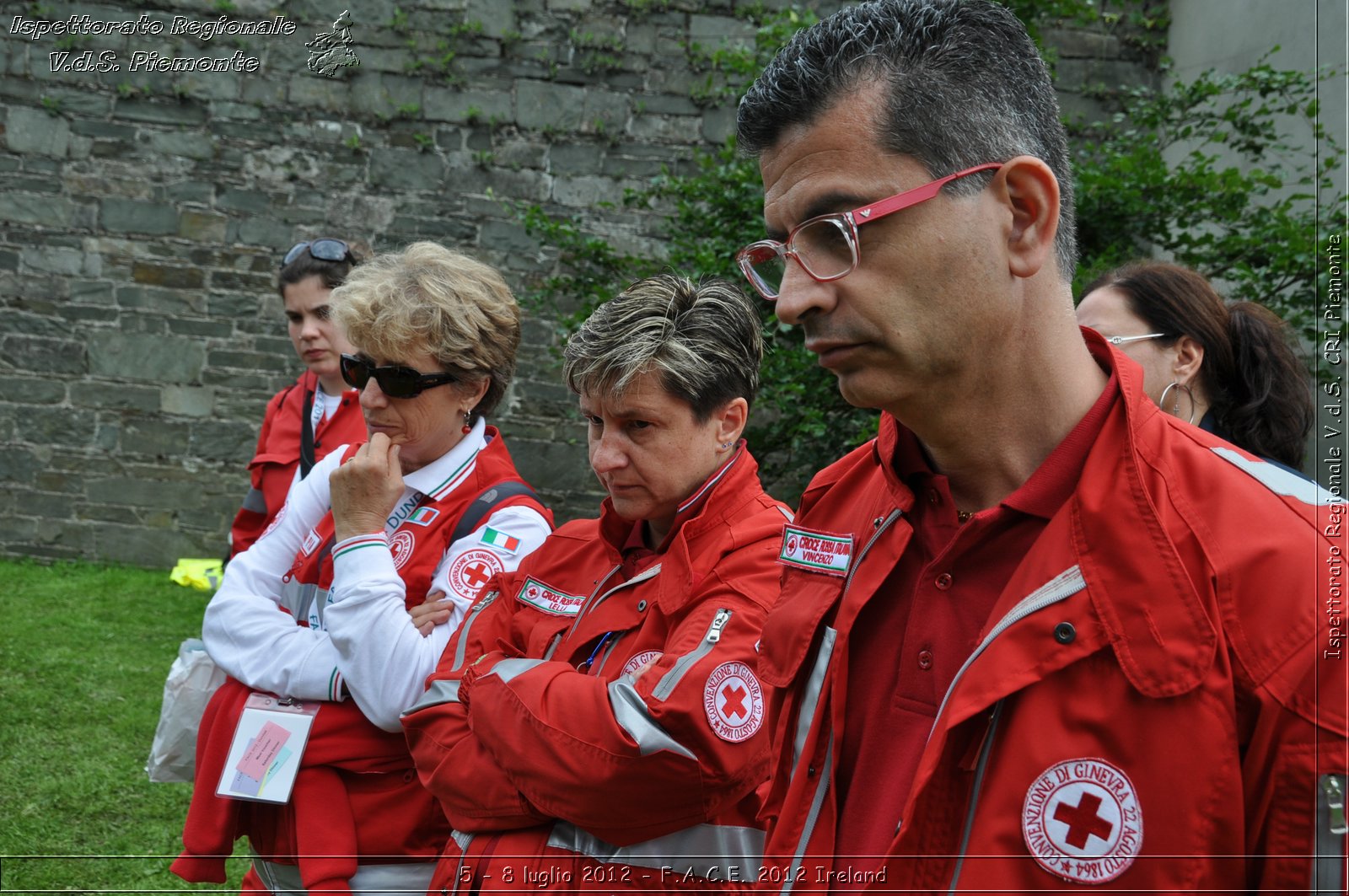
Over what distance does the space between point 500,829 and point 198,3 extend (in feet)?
26.9

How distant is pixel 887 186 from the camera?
142cm

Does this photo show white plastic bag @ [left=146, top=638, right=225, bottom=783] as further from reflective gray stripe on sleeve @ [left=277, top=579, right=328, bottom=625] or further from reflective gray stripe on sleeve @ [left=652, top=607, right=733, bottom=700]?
reflective gray stripe on sleeve @ [left=652, top=607, right=733, bottom=700]

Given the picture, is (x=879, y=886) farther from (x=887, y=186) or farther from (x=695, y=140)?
(x=695, y=140)

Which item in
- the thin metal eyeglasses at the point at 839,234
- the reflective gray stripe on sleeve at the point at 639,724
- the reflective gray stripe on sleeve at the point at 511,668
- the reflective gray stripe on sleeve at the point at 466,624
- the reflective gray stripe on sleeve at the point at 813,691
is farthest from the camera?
the reflective gray stripe on sleeve at the point at 466,624

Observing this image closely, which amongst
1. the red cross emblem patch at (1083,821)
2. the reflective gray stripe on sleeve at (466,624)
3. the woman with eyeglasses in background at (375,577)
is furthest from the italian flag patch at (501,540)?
the red cross emblem patch at (1083,821)

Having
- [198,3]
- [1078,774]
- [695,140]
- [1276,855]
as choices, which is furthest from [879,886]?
[198,3]

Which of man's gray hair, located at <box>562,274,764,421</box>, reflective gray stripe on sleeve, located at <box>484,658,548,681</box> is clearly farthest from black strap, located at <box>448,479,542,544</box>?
reflective gray stripe on sleeve, located at <box>484,658,548,681</box>

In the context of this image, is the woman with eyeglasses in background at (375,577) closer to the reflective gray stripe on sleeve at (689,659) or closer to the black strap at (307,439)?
the reflective gray stripe on sleeve at (689,659)

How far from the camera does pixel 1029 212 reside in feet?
4.73

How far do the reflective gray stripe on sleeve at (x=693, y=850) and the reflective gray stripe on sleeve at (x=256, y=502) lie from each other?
2.94m

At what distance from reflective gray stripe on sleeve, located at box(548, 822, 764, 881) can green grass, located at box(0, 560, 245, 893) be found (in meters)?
1.73

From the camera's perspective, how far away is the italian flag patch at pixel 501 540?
2.81 m

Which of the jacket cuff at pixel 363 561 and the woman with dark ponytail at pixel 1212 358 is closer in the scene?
the jacket cuff at pixel 363 561

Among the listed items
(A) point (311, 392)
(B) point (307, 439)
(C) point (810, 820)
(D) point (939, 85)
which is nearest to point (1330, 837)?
(C) point (810, 820)
